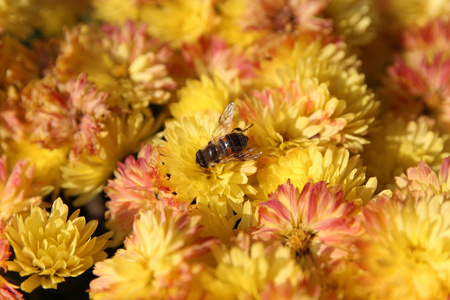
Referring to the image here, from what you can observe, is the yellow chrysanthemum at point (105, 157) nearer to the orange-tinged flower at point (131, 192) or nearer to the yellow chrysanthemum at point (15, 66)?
the orange-tinged flower at point (131, 192)

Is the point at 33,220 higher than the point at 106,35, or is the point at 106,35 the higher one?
the point at 106,35

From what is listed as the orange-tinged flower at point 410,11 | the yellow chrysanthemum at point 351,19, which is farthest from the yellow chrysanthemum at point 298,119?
the orange-tinged flower at point 410,11

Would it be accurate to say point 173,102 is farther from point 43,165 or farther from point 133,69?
point 43,165

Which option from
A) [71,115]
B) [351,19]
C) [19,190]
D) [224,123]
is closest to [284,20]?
[351,19]

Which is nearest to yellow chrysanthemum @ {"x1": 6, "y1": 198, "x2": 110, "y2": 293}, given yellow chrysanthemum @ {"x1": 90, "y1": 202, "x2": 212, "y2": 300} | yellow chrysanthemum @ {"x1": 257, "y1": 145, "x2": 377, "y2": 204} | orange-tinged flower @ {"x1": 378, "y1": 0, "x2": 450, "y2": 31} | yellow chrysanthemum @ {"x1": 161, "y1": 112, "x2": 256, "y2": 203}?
yellow chrysanthemum @ {"x1": 90, "y1": 202, "x2": 212, "y2": 300}

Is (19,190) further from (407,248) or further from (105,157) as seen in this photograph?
(407,248)

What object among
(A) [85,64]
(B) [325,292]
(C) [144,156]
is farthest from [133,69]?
(B) [325,292]
